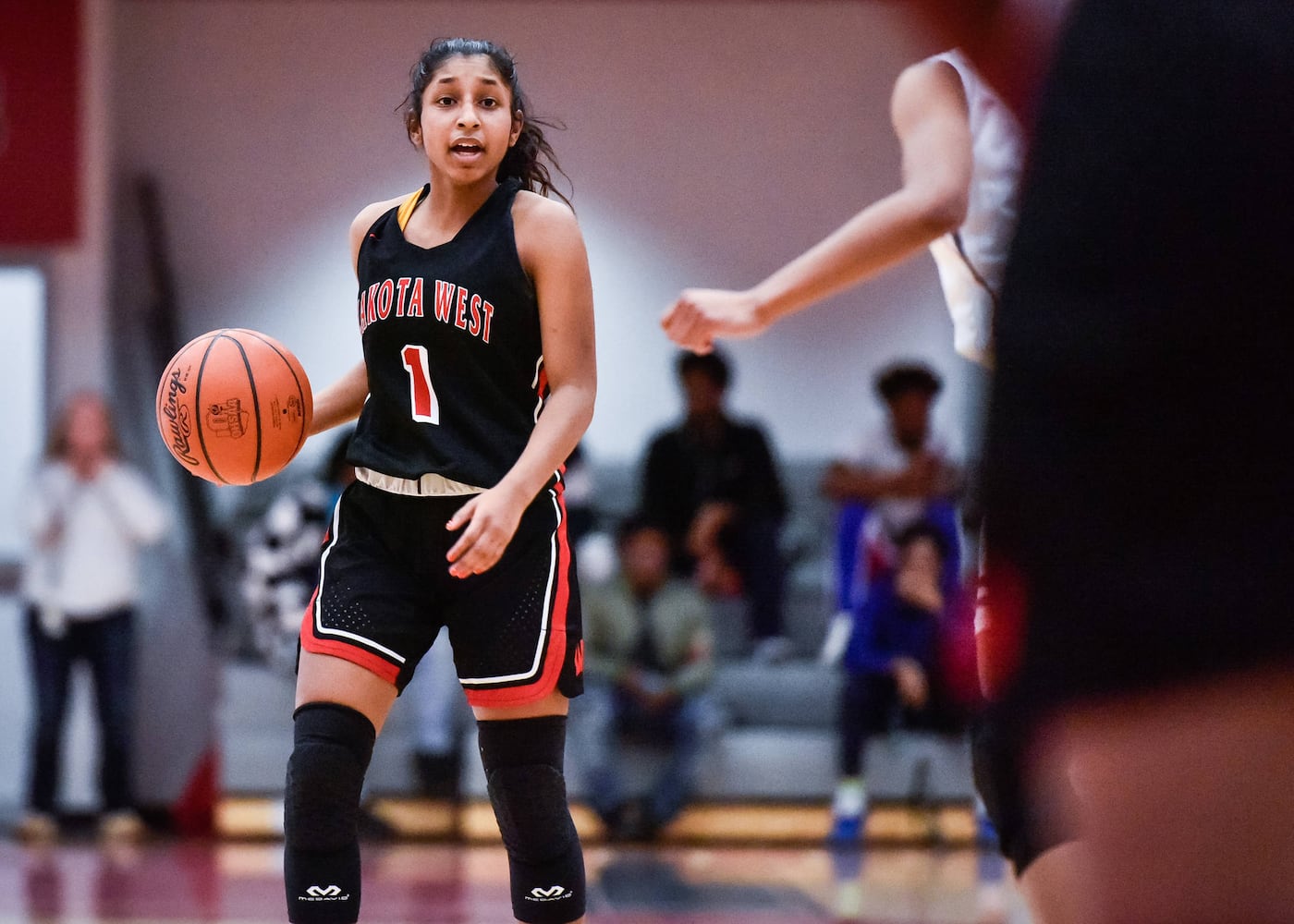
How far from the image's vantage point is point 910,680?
6699 millimetres

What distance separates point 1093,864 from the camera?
1.08 meters

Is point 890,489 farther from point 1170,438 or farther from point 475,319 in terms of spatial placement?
point 1170,438

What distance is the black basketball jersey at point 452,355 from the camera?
8.86 feet

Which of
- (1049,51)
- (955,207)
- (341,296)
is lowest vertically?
(1049,51)

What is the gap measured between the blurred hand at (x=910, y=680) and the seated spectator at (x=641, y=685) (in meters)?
0.79

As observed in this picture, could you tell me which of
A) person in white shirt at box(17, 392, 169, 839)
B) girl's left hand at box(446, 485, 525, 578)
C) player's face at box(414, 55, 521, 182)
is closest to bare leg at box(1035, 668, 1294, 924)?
girl's left hand at box(446, 485, 525, 578)

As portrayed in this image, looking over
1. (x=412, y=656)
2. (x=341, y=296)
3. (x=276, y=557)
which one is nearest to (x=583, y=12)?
(x=341, y=296)

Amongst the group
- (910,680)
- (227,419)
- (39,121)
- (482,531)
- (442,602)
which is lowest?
(910,680)

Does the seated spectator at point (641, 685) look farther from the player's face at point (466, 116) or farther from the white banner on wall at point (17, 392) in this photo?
the player's face at point (466, 116)

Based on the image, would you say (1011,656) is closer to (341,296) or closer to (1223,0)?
(1223,0)

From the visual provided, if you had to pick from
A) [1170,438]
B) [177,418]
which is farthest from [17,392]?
[1170,438]

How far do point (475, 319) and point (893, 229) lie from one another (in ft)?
2.85

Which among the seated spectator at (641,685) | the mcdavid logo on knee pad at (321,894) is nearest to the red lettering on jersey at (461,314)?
the mcdavid logo on knee pad at (321,894)

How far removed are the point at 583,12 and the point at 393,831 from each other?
4088mm
